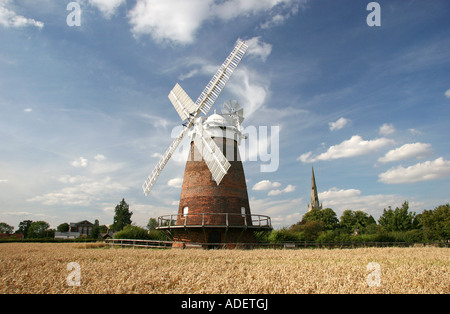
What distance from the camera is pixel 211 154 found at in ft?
61.8

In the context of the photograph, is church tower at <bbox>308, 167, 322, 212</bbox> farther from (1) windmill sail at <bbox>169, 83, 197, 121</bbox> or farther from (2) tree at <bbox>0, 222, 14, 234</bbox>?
(2) tree at <bbox>0, 222, 14, 234</bbox>

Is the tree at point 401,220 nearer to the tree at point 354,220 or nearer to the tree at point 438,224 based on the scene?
the tree at point 438,224

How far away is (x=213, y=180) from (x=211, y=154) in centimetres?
172

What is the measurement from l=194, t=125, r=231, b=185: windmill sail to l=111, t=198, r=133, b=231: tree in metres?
49.6

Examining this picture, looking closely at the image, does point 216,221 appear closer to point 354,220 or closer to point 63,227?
point 354,220

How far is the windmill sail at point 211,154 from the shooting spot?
1808 cm

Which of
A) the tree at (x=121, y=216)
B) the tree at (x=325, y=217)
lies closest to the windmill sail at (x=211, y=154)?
the tree at (x=325, y=217)

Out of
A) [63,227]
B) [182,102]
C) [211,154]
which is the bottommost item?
[63,227]

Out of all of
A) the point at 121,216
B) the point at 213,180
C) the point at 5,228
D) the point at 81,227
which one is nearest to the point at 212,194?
the point at 213,180

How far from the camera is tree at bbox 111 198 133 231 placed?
205ft
